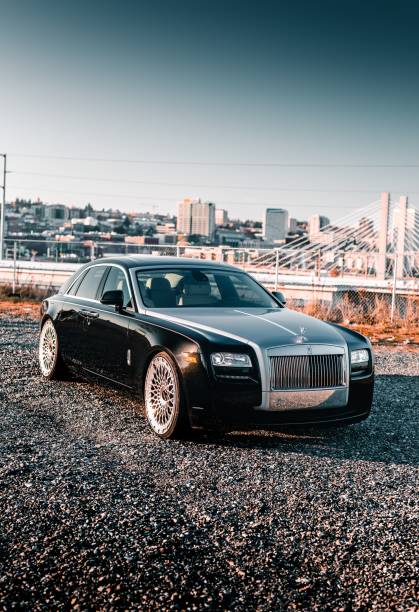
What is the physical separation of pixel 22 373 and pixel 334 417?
14.9 feet

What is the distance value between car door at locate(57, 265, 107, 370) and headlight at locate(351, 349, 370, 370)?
2.70 metres

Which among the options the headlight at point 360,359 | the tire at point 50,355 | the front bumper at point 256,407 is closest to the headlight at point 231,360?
the front bumper at point 256,407

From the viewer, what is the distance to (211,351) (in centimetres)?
586

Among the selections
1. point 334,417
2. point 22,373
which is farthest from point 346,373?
point 22,373

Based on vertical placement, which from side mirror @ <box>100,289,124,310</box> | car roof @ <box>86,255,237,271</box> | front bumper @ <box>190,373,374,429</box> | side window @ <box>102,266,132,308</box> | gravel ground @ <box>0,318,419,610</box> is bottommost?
gravel ground @ <box>0,318,419,610</box>

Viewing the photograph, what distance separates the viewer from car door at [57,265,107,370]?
7730 millimetres

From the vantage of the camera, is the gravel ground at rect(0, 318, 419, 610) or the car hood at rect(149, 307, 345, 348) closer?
the gravel ground at rect(0, 318, 419, 610)

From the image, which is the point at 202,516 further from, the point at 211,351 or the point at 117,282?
the point at 117,282

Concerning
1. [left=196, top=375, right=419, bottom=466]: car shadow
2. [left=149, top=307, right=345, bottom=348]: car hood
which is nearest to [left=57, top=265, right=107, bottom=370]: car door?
[left=149, top=307, right=345, bottom=348]: car hood

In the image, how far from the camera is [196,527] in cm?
414

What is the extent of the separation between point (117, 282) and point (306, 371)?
255 cm

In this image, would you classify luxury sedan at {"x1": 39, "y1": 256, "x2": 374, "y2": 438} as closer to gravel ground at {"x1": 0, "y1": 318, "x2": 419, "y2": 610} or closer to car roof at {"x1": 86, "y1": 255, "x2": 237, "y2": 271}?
car roof at {"x1": 86, "y1": 255, "x2": 237, "y2": 271}

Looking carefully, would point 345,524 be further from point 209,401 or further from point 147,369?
point 147,369

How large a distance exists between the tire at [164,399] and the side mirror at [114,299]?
0.97 meters
